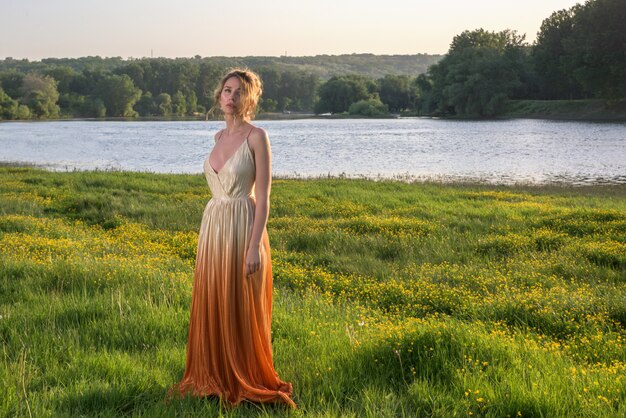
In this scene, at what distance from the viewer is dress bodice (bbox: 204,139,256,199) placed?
4453 mm

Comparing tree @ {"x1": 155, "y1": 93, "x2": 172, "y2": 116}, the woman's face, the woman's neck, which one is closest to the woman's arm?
the woman's neck

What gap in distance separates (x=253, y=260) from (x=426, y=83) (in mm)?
139236

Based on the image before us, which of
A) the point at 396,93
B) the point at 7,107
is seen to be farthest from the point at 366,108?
the point at 7,107

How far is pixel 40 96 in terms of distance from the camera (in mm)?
137375

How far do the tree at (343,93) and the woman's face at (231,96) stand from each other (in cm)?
15964

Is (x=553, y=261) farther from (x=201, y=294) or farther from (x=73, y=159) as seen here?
(x=73, y=159)

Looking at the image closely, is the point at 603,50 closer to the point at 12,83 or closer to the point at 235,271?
the point at 235,271

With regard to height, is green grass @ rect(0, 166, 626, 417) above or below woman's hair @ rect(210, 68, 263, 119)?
below

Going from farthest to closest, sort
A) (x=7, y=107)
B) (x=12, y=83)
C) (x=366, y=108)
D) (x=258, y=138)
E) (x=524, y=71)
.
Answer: (x=366, y=108)
(x=12, y=83)
(x=7, y=107)
(x=524, y=71)
(x=258, y=138)

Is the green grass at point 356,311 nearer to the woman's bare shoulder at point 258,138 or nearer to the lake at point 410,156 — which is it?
the woman's bare shoulder at point 258,138

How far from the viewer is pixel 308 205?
19219 mm

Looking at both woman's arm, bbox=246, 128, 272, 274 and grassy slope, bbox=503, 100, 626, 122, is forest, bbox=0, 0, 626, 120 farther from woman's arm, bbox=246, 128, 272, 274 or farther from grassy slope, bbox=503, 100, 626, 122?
woman's arm, bbox=246, 128, 272, 274

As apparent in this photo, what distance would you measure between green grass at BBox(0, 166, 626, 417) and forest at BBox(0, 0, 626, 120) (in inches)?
2226

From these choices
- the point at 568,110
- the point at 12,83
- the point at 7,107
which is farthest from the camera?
the point at 12,83
